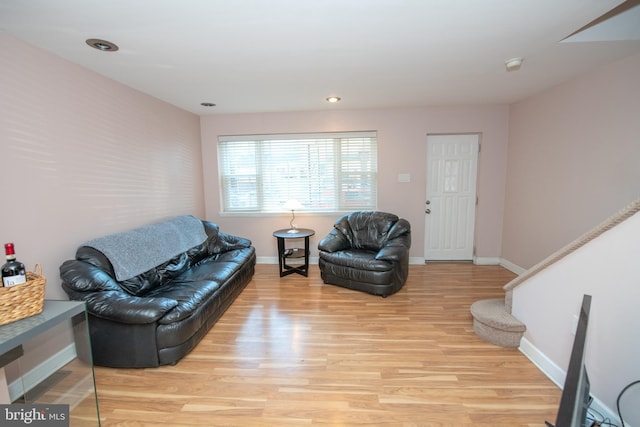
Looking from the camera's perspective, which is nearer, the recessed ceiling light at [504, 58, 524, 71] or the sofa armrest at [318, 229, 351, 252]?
the recessed ceiling light at [504, 58, 524, 71]

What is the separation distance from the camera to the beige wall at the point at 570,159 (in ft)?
8.11

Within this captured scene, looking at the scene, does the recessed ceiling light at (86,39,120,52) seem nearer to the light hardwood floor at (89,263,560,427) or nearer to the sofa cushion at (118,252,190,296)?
the sofa cushion at (118,252,190,296)

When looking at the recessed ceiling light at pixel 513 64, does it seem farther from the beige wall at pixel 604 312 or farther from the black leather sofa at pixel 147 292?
the black leather sofa at pixel 147 292

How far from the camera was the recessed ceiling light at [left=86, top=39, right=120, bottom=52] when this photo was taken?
1.97 meters

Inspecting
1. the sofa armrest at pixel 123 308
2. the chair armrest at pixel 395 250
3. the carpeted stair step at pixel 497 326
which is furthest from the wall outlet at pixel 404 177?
the sofa armrest at pixel 123 308

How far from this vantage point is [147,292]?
265 cm

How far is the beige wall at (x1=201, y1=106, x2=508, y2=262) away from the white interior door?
0.43 feet

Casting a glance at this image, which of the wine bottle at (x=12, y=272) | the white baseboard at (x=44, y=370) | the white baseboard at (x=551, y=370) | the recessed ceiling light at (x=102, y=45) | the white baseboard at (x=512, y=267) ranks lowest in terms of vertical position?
the white baseboard at (x=551, y=370)

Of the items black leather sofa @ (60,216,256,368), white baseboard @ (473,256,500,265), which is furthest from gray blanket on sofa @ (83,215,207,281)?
white baseboard @ (473,256,500,265)

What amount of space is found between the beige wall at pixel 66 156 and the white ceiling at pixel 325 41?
0.19 meters

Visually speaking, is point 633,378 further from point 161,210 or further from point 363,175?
point 161,210

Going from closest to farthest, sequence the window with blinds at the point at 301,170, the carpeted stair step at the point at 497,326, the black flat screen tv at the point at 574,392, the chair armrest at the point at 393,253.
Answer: the black flat screen tv at the point at 574,392 → the carpeted stair step at the point at 497,326 → the chair armrest at the point at 393,253 → the window with blinds at the point at 301,170

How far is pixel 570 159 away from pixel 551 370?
92.4 inches

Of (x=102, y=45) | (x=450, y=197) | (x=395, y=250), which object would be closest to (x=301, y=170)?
(x=395, y=250)
